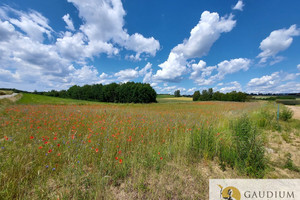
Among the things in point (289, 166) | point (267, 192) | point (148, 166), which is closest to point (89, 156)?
point (148, 166)

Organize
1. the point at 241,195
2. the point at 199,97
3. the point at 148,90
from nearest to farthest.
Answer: the point at 241,195
the point at 148,90
the point at 199,97

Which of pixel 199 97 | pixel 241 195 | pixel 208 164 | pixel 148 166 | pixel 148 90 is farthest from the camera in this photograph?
pixel 199 97

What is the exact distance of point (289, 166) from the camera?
255 centimetres

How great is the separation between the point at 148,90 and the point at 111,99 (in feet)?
65.4

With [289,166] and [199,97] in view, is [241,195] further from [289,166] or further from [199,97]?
[199,97]

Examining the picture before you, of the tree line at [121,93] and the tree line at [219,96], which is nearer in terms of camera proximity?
the tree line at [121,93]

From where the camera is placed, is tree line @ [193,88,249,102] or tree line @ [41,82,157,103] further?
tree line @ [193,88,249,102]

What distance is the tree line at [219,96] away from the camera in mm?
54019

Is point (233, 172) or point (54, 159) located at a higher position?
point (54, 159)

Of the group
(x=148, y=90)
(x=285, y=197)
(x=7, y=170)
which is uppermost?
(x=148, y=90)

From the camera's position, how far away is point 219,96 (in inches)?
2459

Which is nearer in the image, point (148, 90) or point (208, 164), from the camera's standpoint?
point (208, 164)

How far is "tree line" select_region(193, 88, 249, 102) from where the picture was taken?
54019 mm

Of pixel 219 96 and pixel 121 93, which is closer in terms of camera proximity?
pixel 121 93
